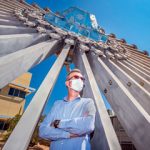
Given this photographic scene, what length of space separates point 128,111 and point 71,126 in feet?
2.67

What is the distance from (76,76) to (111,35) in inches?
213

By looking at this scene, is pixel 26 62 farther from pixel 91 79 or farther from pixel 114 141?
pixel 114 141

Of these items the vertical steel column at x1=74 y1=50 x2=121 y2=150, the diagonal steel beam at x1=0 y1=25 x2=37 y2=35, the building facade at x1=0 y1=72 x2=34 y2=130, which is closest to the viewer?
the vertical steel column at x1=74 y1=50 x2=121 y2=150

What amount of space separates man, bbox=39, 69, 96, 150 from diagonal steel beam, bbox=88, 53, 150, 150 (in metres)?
0.48

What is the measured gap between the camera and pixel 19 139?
4.94ft

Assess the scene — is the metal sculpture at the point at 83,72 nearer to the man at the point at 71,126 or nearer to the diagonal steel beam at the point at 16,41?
the diagonal steel beam at the point at 16,41

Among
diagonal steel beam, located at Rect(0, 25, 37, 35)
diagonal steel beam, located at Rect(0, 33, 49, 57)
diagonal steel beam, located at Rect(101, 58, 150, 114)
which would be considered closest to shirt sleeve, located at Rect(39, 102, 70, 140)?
diagonal steel beam, located at Rect(101, 58, 150, 114)

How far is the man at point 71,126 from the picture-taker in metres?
1.75

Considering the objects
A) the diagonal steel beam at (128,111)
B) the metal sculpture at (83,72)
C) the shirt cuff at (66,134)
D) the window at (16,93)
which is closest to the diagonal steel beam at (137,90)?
the metal sculpture at (83,72)

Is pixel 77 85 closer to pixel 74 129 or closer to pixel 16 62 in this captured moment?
pixel 74 129

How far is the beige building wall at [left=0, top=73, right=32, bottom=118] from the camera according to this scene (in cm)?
2030

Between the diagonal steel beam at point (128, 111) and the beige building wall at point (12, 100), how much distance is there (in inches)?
742

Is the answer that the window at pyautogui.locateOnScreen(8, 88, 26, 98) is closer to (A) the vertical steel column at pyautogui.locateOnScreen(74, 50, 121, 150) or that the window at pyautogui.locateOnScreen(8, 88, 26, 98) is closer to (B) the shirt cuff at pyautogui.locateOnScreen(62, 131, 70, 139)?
(A) the vertical steel column at pyautogui.locateOnScreen(74, 50, 121, 150)

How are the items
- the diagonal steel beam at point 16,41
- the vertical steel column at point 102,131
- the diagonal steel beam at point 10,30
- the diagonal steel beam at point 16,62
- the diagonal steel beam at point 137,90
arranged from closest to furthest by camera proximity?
the vertical steel column at point 102,131 < the diagonal steel beam at point 16,62 < the diagonal steel beam at point 137,90 < the diagonal steel beam at point 16,41 < the diagonal steel beam at point 10,30
